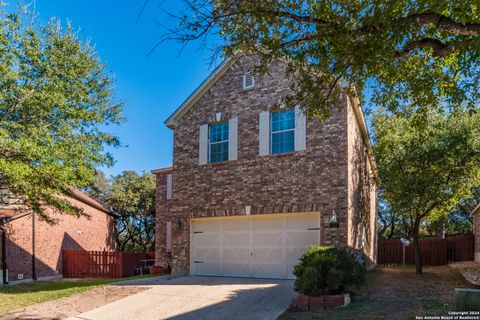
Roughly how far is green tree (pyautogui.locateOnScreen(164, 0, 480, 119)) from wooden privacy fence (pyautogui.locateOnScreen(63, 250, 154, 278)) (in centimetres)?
1469

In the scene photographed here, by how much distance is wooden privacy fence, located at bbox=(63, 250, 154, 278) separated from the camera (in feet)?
65.6

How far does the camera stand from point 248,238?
567 inches

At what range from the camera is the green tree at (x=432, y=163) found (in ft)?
47.1

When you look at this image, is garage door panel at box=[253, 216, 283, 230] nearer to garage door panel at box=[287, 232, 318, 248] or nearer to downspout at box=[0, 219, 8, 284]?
garage door panel at box=[287, 232, 318, 248]

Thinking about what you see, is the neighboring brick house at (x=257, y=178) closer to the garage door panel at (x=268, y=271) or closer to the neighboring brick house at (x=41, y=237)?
the garage door panel at (x=268, y=271)

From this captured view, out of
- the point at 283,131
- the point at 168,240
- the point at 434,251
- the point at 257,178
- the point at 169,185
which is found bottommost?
the point at 434,251

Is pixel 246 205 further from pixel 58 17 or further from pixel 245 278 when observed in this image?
pixel 58 17

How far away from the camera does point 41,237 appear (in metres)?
19.6

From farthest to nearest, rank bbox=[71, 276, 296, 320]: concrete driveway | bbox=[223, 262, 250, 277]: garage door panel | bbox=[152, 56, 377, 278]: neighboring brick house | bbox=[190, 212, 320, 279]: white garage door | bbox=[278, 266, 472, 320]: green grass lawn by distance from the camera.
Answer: bbox=[223, 262, 250, 277]: garage door panel → bbox=[190, 212, 320, 279]: white garage door → bbox=[152, 56, 377, 278]: neighboring brick house → bbox=[71, 276, 296, 320]: concrete driveway → bbox=[278, 266, 472, 320]: green grass lawn

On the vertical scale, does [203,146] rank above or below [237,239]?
above

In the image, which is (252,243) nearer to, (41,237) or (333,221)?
(333,221)

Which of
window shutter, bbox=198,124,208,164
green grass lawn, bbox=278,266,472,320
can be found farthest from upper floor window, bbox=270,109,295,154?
green grass lawn, bbox=278,266,472,320

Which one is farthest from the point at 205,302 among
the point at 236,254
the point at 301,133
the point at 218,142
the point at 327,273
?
the point at 218,142

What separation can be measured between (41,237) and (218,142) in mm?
10745
